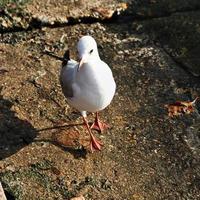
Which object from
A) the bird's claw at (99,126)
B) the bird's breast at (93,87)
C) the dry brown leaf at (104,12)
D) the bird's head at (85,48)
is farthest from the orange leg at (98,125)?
the dry brown leaf at (104,12)

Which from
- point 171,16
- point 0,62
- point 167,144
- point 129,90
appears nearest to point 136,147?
point 167,144

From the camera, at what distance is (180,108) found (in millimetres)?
4910

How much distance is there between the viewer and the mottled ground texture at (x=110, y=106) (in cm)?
426

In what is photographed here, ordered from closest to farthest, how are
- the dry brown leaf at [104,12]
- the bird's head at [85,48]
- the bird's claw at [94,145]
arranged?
the bird's head at [85,48], the bird's claw at [94,145], the dry brown leaf at [104,12]

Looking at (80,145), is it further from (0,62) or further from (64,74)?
(0,62)

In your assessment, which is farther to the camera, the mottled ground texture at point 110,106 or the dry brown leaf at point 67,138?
the dry brown leaf at point 67,138

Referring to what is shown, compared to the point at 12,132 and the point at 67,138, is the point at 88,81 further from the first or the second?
the point at 12,132

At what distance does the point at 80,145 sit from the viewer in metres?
4.57

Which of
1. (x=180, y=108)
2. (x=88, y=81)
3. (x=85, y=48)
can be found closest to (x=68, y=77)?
(x=88, y=81)

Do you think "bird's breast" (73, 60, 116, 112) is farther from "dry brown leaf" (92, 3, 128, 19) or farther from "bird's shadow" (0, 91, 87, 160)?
"dry brown leaf" (92, 3, 128, 19)

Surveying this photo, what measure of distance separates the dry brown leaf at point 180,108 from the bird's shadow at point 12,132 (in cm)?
116

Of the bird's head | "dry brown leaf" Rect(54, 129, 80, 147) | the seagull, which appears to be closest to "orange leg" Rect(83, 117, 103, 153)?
the seagull

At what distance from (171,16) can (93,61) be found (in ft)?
6.67

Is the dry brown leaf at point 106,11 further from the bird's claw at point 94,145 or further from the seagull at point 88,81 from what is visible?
the bird's claw at point 94,145
